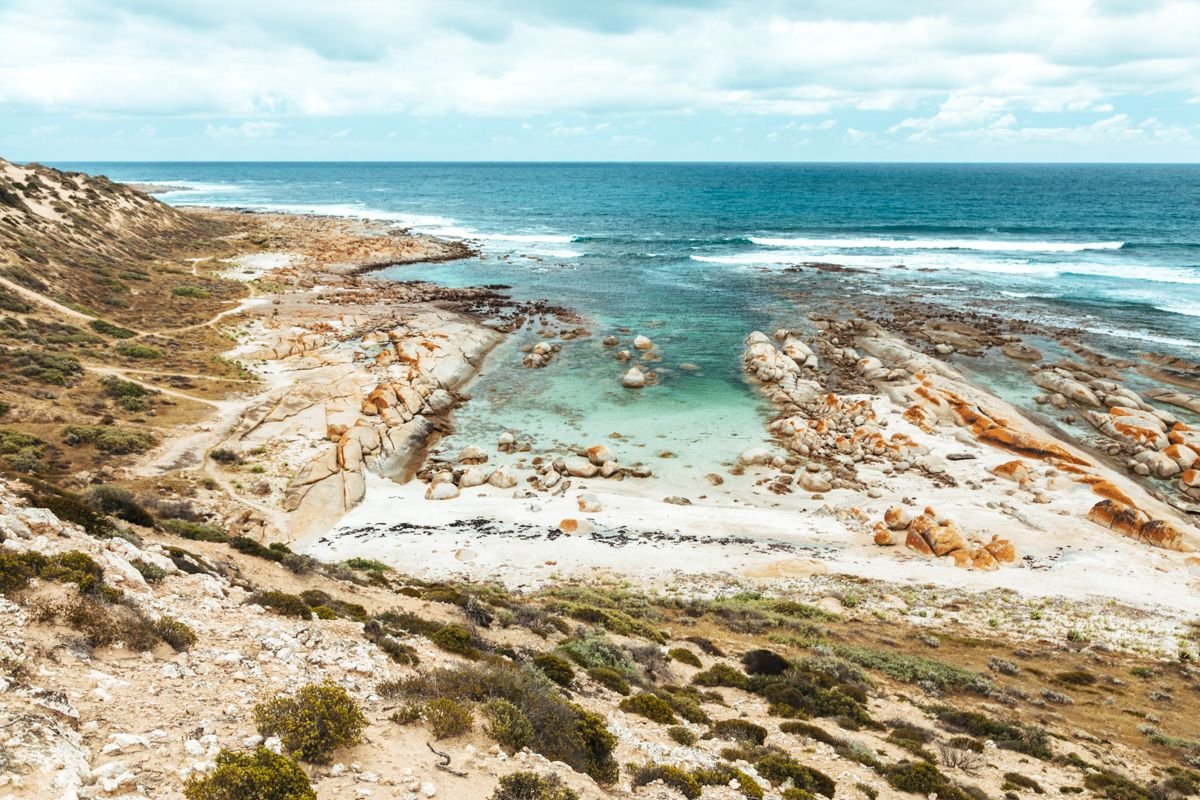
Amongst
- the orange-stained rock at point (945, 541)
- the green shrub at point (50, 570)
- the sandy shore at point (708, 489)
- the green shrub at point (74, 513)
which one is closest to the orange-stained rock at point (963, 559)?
the sandy shore at point (708, 489)

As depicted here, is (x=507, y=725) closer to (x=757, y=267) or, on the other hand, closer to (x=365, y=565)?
(x=365, y=565)

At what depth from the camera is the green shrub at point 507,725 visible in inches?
378

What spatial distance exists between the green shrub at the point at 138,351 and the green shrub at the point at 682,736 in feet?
119

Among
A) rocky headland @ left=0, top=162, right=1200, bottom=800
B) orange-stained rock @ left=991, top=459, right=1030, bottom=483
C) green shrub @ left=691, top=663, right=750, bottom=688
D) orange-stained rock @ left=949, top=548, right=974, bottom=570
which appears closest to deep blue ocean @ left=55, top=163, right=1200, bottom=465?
rocky headland @ left=0, top=162, right=1200, bottom=800

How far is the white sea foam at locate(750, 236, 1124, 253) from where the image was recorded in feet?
272

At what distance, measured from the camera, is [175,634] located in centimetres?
1044

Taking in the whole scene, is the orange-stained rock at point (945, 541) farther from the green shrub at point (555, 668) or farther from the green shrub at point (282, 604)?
the green shrub at point (282, 604)

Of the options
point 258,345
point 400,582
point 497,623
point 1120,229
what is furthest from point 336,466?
point 1120,229

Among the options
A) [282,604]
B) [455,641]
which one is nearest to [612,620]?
[455,641]

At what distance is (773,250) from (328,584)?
80869mm

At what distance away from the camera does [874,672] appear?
16.9 m

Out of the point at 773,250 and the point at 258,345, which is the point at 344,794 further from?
the point at 773,250

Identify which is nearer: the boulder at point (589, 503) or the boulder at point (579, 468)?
the boulder at point (589, 503)

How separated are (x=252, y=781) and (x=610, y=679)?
8.37 meters
